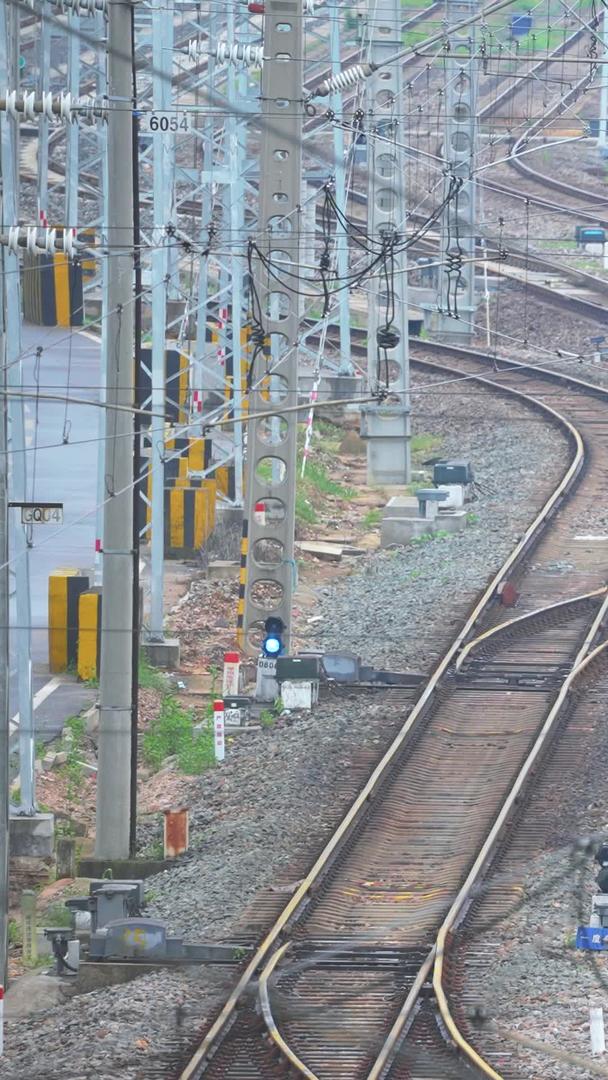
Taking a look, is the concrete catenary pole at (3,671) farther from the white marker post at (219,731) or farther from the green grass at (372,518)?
the green grass at (372,518)

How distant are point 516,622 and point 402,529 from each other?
210 inches

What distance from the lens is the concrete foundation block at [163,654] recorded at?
22.9m

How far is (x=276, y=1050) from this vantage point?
504 inches

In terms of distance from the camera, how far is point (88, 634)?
22594mm

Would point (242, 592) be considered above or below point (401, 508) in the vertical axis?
above

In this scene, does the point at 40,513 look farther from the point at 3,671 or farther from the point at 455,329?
the point at 455,329

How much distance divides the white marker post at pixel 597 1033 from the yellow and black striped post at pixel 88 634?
419 inches

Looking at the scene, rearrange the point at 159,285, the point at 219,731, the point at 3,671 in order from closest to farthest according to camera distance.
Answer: the point at 3,671
the point at 219,731
the point at 159,285

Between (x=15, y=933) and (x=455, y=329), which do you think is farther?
(x=455, y=329)

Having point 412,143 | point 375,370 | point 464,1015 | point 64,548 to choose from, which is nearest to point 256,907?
point 464,1015

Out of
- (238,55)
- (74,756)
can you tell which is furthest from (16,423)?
(238,55)

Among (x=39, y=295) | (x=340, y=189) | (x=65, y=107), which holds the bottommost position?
(x=39, y=295)

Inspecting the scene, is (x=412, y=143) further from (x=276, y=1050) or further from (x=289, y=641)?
(x=276, y=1050)

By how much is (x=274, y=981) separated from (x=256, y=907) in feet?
5.17
